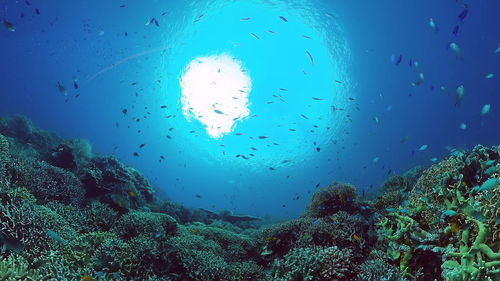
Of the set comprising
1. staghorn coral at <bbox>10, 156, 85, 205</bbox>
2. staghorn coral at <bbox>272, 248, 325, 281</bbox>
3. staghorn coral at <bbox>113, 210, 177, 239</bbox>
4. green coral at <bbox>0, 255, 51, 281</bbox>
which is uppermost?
staghorn coral at <bbox>10, 156, 85, 205</bbox>

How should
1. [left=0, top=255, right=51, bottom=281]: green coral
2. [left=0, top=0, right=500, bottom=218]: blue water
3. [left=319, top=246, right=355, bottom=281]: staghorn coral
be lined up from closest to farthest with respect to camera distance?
[left=0, top=255, right=51, bottom=281]: green coral, [left=319, top=246, right=355, bottom=281]: staghorn coral, [left=0, top=0, right=500, bottom=218]: blue water

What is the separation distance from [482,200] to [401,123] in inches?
2473

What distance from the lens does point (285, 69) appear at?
4138 cm

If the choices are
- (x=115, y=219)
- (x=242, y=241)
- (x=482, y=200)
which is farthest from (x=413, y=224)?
(x=115, y=219)

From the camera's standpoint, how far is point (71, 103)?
260 feet

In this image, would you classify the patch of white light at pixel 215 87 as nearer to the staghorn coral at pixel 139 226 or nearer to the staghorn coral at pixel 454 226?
the staghorn coral at pixel 139 226

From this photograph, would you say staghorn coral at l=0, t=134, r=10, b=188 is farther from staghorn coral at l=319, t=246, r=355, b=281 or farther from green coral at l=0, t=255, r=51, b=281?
staghorn coral at l=319, t=246, r=355, b=281


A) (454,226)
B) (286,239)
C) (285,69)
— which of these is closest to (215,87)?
(285,69)

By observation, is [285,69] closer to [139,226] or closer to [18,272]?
[139,226]

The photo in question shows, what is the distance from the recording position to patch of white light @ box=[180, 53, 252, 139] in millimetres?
37344

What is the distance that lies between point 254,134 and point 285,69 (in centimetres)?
2608

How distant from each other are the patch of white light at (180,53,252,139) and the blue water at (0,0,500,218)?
103 centimetres

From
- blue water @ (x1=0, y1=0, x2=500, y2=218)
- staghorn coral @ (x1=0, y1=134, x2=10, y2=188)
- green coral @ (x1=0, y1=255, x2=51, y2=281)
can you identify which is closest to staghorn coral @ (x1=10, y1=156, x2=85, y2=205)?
staghorn coral @ (x1=0, y1=134, x2=10, y2=188)

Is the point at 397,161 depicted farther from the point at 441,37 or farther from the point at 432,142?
the point at 441,37
